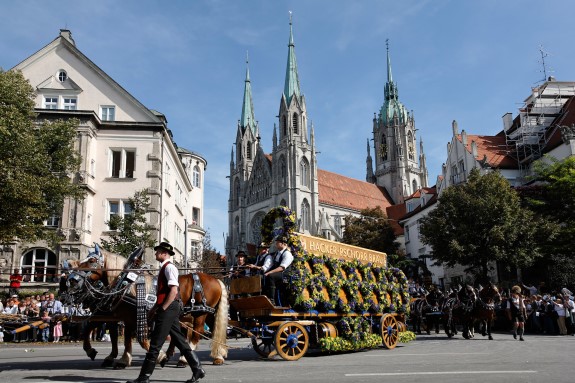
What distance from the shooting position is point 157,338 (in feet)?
22.9

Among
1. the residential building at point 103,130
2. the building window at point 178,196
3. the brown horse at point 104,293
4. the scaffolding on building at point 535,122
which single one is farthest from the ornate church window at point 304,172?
the brown horse at point 104,293

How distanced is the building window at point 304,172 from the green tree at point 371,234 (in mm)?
24116

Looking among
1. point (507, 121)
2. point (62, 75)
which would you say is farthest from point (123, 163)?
point (507, 121)

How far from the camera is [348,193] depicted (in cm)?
Result: 10394

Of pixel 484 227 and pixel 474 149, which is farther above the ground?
pixel 474 149

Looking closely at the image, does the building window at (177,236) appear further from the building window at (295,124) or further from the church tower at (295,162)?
the building window at (295,124)

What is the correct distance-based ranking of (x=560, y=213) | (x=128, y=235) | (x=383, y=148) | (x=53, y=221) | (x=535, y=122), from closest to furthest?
1. (x=128, y=235)
2. (x=53, y=221)
3. (x=560, y=213)
4. (x=535, y=122)
5. (x=383, y=148)

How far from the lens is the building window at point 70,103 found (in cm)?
3080

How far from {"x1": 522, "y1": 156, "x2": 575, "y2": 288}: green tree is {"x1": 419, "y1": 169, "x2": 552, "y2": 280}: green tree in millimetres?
923

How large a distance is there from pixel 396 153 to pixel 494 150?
7257cm

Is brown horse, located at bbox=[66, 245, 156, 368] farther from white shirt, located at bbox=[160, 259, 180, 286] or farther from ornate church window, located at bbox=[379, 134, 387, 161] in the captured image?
ornate church window, located at bbox=[379, 134, 387, 161]

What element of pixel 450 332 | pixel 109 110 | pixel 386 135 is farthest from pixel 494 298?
pixel 386 135

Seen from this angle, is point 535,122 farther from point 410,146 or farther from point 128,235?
point 410,146

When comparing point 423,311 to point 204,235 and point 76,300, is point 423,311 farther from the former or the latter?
point 204,235
